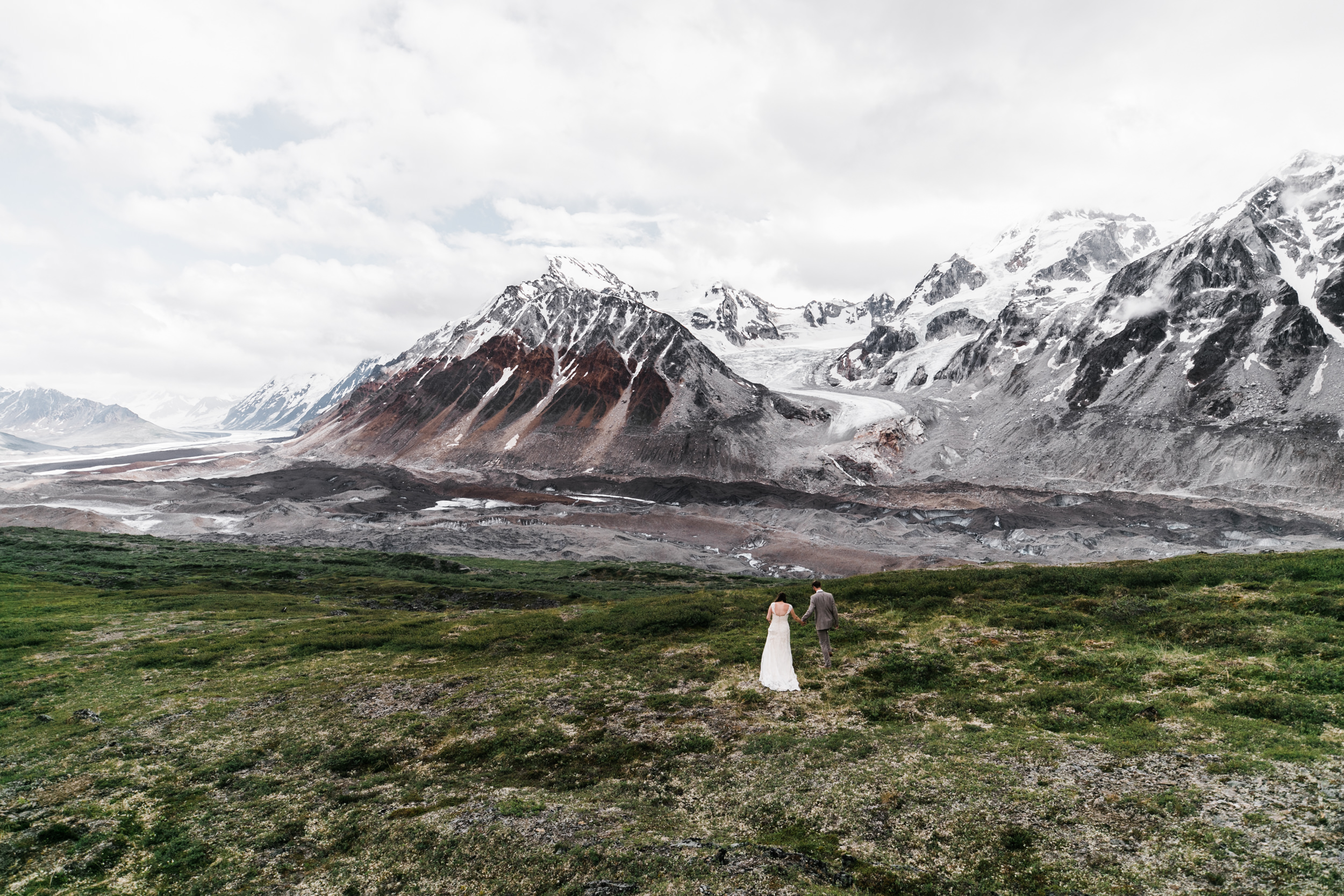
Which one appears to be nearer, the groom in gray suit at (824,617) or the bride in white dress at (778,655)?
the bride in white dress at (778,655)

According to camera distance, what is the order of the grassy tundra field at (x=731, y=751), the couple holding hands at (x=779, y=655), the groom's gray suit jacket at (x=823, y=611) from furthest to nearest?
1. the groom's gray suit jacket at (x=823, y=611)
2. the couple holding hands at (x=779, y=655)
3. the grassy tundra field at (x=731, y=751)

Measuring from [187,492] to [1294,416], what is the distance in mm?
318455

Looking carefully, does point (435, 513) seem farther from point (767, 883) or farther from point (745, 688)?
point (767, 883)

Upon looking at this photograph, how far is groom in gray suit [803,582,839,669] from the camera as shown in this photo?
24219 mm

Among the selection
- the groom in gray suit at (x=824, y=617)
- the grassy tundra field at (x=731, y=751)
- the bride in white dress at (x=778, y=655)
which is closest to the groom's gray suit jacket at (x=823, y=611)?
the groom in gray suit at (x=824, y=617)

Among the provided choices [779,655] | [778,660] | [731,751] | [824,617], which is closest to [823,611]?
[824,617]

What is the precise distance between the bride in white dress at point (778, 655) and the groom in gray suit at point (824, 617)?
1.65m

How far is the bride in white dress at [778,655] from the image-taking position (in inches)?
890

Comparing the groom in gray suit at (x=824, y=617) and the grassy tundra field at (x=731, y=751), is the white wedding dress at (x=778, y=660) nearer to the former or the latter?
the grassy tundra field at (x=731, y=751)

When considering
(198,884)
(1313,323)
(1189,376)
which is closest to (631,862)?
(198,884)

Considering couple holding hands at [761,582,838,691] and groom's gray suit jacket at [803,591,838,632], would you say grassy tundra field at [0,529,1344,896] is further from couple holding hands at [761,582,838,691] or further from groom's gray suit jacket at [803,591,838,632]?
groom's gray suit jacket at [803,591,838,632]

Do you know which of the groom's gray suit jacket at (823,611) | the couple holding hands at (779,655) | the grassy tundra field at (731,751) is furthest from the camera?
the groom's gray suit jacket at (823,611)

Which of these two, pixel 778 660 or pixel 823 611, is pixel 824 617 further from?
pixel 778 660

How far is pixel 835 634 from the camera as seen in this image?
28.8 m
